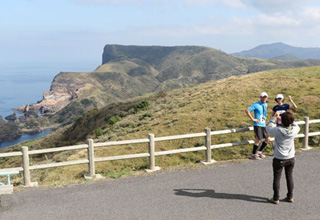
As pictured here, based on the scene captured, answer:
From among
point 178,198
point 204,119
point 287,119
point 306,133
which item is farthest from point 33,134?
point 287,119

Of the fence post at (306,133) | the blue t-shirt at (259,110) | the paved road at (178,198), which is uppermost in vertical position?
the blue t-shirt at (259,110)

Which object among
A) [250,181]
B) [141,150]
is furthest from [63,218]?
[141,150]

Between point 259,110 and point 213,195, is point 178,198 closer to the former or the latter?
point 213,195

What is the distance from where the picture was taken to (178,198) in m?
7.21

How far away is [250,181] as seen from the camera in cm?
826

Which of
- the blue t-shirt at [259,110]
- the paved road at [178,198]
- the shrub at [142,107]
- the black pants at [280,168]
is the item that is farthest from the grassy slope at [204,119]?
the black pants at [280,168]

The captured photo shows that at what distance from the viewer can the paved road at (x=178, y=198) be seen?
20.9 feet

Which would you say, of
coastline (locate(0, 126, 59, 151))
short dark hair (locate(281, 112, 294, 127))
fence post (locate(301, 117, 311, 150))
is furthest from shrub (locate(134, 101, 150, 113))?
coastline (locate(0, 126, 59, 151))

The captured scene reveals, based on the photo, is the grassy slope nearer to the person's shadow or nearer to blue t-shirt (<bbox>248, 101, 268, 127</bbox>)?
blue t-shirt (<bbox>248, 101, 268, 127</bbox>)

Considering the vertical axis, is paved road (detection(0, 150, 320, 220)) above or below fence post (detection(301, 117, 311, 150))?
below

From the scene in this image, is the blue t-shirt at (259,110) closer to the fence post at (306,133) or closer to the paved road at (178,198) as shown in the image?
the paved road at (178,198)

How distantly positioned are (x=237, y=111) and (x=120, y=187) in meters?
14.1

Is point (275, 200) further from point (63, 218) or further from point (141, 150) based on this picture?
point (141, 150)

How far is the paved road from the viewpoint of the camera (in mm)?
6359
